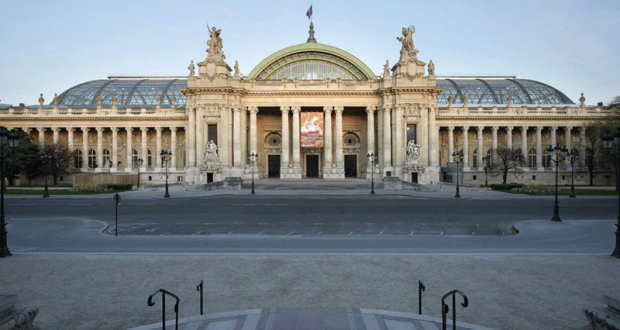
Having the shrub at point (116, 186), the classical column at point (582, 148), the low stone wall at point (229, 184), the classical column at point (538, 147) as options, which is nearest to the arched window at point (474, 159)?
the classical column at point (538, 147)

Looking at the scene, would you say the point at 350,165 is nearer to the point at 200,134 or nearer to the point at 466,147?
the point at 466,147

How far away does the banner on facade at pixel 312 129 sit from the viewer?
60.2m

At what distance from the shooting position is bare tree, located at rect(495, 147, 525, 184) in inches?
2452

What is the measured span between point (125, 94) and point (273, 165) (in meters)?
36.8

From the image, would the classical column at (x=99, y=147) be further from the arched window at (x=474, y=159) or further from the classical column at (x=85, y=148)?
the arched window at (x=474, y=159)

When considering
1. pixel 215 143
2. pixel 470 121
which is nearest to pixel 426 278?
pixel 215 143

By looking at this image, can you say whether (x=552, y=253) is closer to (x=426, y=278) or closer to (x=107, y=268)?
(x=426, y=278)

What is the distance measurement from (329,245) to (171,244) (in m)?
6.60

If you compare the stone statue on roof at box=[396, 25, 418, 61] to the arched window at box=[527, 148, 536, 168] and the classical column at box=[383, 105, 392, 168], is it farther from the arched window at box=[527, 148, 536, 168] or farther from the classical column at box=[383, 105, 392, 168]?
the arched window at box=[527, 148, 536, 168]

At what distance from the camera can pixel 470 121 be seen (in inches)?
2717

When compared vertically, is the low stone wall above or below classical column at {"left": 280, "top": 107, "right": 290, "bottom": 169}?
below

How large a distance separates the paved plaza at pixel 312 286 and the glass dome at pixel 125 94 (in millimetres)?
69763

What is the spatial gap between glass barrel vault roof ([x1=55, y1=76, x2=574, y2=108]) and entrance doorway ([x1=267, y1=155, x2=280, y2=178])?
697 inches

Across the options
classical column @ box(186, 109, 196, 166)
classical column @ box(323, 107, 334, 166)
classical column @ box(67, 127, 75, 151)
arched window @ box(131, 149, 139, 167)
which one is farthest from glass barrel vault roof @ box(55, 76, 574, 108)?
classical column @ box(186, 109, 196, 166)
